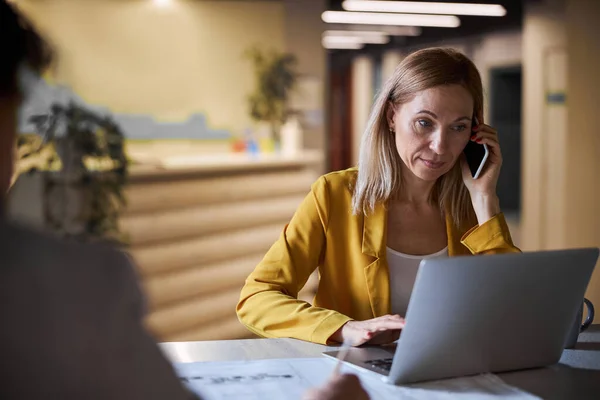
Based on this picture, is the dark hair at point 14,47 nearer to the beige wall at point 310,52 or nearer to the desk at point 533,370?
the desk at point 533,370

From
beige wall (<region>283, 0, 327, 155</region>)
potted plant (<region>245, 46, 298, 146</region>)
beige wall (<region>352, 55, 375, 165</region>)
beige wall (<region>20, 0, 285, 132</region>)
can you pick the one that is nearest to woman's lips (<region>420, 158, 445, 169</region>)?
potted plant (<region>245, 46, 298, 146</region>)

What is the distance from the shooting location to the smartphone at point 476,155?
2.24m

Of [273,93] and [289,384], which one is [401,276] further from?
[273,93]

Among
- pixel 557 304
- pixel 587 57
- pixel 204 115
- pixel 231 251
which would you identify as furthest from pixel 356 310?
pixel 204 115

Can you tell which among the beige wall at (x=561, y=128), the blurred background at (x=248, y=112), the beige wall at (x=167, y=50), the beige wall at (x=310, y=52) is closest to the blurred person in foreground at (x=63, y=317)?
the blurred background at (x=248, y=112)

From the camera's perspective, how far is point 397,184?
2.26 m

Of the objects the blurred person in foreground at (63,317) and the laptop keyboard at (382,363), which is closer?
the blurred person in foreground at (63,317)

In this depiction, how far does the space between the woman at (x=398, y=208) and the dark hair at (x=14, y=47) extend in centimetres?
130

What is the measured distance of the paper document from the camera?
1340 mm

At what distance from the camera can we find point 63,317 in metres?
0.68

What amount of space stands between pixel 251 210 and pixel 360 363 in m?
4.60

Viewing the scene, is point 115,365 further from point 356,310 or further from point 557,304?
point 356,310

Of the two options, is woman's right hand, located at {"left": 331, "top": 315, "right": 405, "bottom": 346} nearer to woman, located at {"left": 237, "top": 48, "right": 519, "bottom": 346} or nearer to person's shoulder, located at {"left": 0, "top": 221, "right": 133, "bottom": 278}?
woman, located at {"left": 237, "top": 48, "right": 519, "bottom": 346}

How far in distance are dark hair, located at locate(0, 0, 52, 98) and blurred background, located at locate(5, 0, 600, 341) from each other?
13.2ft
